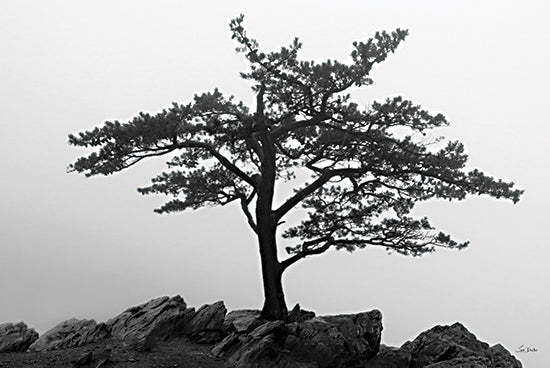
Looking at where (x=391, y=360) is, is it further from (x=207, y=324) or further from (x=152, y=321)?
(x=152, y=321)

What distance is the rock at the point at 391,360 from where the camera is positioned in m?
13.3

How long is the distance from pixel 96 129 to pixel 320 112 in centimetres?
543

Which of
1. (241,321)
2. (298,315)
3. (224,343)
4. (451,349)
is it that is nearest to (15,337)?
(224,343)

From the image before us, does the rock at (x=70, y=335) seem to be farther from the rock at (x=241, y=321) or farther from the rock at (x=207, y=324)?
the rock at (x=241, y=321)

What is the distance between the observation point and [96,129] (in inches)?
502

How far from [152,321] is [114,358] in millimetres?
2381

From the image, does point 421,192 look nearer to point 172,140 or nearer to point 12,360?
point 172,140

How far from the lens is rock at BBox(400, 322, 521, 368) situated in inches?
519

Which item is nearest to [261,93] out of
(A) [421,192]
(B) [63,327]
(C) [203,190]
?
(C) [203,190]

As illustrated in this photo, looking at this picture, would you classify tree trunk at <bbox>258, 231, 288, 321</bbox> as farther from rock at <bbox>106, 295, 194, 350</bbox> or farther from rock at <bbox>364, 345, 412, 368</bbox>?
rock at <bbox>364, 345, 412, 368</bbox>

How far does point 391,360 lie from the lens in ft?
44.2

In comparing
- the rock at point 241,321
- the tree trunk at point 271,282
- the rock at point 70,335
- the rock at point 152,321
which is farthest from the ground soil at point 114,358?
the tree trunk at point 271,282

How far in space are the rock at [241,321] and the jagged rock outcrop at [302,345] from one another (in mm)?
418

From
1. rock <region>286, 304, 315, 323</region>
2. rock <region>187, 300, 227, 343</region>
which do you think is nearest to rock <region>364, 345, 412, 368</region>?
rock <region>286, 304, 315, 323</region>
